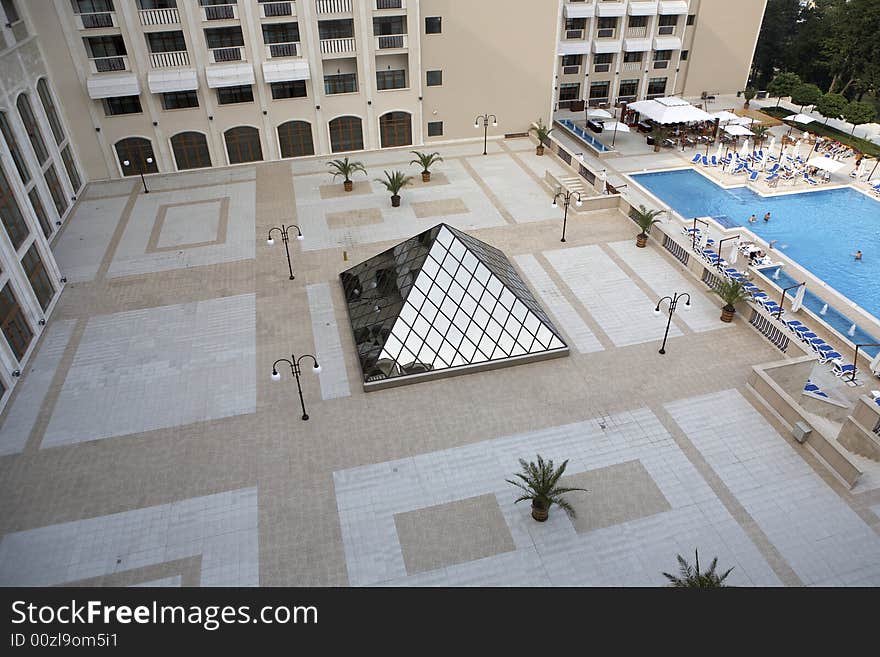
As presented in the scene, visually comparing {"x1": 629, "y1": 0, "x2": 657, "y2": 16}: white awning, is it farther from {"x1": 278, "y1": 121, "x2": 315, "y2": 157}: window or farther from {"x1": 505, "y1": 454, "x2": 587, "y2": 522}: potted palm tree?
{"x1": 505, "y1": 454, "x2": 587, "y2": 522}: potted palm tree

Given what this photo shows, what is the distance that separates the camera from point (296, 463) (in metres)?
18.2

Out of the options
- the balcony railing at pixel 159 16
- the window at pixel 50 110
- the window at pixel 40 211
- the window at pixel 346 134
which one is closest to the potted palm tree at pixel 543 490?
the window at pixel 40 211

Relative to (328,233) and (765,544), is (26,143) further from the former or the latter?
(765,544)

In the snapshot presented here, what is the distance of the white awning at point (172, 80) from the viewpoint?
34.8 m

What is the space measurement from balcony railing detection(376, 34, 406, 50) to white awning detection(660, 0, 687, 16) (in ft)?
76.8

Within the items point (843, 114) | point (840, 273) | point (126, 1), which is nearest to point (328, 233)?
point (126, 1)

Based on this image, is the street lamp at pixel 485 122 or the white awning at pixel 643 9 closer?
the street lamp at pixel 485 122

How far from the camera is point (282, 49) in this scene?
120 feet

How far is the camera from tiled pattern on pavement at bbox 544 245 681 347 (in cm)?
2342

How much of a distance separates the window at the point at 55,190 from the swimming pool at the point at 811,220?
1379 inches

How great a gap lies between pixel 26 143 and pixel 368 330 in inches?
821

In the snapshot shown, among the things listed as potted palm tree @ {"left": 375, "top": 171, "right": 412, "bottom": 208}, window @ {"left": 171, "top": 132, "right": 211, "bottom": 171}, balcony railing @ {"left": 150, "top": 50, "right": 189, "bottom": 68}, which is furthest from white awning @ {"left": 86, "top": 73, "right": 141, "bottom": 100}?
potted palm tree @ {"left": 375, "top": 171, "right": 412, "bottom": 208}

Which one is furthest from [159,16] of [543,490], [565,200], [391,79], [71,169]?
[543,490]

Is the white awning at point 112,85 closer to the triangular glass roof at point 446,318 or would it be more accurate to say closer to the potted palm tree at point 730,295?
the triangular glass roof at point 446,318
